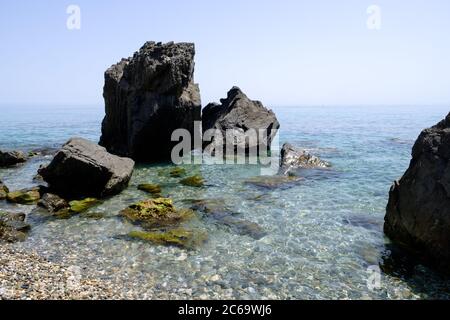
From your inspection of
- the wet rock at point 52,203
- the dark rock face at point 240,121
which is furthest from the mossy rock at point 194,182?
the dark rock face at point 240,121

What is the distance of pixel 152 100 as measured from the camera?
31.2 metres

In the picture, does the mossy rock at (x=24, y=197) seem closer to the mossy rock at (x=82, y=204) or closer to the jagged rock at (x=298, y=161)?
the mossy rock at (x=82, y=204)

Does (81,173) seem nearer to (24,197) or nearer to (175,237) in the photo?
(24,197)

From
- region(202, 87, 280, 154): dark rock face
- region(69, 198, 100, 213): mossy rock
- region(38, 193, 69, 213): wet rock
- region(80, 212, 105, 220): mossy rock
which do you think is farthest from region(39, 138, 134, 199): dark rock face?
region(202, 87, 280, 154): dark rock face

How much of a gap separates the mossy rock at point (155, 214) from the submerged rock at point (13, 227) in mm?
4036

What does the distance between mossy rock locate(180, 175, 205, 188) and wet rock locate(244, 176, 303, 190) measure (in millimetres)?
2851

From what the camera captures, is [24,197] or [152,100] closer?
[24,197]

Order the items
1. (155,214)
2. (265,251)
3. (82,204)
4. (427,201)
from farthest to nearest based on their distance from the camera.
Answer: (82,204) → (155,214) → (265,251) → (427,201)

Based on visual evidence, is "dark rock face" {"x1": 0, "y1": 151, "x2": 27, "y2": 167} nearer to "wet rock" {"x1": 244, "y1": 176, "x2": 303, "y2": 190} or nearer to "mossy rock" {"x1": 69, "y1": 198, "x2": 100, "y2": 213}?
"mossy rock" {"x1": 69, "y1": 198, "x2": 100, "y2": 213}

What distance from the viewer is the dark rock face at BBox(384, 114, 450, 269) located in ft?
38.6

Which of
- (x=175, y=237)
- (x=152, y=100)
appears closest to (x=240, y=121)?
(x=152, y=100)

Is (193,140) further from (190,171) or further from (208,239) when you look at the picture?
(208,239)

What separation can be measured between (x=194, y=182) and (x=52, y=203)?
8.50 m

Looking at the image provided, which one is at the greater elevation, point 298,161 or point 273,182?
point 298,161
